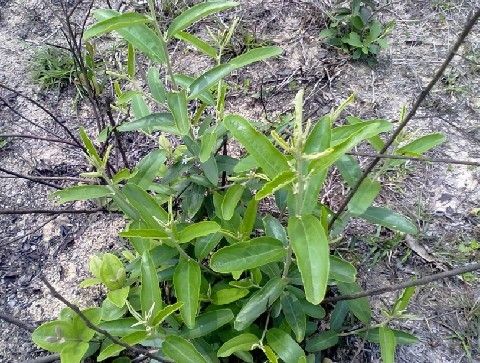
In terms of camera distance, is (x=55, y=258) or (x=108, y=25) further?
(x=55, y=258)

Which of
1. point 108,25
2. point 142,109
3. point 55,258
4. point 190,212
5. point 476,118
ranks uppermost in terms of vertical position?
point 108,25

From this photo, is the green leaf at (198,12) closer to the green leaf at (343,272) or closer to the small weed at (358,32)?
the green leaf at (343,272)

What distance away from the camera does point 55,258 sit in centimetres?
232

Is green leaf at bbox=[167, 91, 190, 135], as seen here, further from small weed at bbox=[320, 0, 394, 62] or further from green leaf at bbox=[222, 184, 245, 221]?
small weed at bbox=[320, 0, 394, 62]

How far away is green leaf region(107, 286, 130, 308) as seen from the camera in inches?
62.8

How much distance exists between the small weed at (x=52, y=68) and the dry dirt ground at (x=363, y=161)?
5 cm

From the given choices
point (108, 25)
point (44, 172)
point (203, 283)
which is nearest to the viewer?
point (108, 25)

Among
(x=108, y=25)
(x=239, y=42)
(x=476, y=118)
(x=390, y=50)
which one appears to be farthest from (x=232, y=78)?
(x=108, y=25)

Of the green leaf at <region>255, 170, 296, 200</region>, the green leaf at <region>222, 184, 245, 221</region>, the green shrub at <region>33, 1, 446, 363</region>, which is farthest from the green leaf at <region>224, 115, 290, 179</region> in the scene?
the green leaf at <region>222, 184, 245, 221</region>

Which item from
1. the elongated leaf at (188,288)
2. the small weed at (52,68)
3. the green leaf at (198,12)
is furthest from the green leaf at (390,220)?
the small weed at (52,68)

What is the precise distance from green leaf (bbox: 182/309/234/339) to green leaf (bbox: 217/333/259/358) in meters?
0.07

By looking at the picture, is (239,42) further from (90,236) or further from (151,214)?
(151,214)

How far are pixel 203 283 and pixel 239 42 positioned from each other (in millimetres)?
1579

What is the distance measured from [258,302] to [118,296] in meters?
0.43
